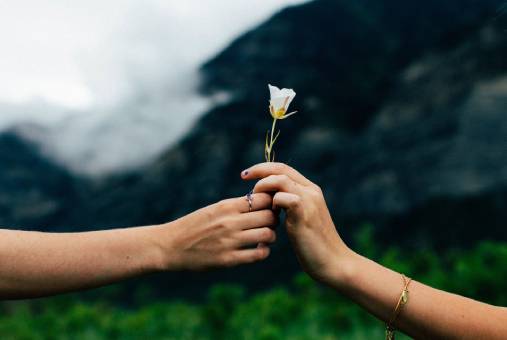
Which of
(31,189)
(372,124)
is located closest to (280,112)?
(372,124)

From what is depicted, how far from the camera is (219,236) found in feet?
4.09

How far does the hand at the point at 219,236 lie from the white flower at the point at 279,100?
8.4 inches

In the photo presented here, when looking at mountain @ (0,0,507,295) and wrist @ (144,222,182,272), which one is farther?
mountain @ (0,0,507,295)

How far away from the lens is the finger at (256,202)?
50.1 inches

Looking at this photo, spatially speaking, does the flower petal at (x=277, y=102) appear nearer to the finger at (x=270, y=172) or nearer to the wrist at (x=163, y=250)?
the finger at (x=270, y=172)

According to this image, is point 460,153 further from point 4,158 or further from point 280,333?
point 4,158

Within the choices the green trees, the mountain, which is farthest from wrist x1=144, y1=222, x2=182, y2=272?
the mountain

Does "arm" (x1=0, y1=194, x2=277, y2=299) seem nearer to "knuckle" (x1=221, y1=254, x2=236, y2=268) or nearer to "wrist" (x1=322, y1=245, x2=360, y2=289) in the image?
"knuckle" (x1=221, y1=254, x2=236, y2=268)

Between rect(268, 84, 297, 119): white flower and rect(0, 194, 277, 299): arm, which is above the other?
rect(268, 84, 297, 119): white flower

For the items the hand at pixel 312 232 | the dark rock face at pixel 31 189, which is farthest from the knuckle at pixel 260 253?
the dark rock face at pixel 31 189

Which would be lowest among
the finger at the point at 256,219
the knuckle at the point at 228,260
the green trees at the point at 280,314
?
the knuckle at the point at 228,260

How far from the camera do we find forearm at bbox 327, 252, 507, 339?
1.13m

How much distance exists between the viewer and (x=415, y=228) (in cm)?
455

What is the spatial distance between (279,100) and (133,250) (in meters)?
0.45
